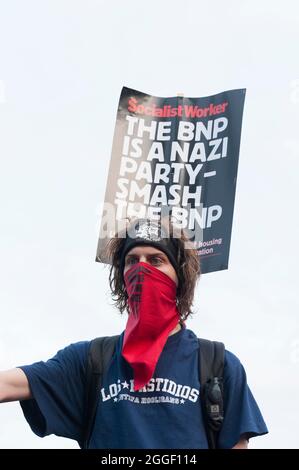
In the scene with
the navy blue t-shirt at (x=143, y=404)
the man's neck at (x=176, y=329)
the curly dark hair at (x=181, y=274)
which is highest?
the curly dark hair at (x=181, y=274)

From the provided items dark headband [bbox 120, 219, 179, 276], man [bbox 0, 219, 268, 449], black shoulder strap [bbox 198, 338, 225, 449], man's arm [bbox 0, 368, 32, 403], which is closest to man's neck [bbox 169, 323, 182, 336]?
man [bbox 0, 219, 268, 449]

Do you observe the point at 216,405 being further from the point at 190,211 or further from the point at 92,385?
the point at 190,211

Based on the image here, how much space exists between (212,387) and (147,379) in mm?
436

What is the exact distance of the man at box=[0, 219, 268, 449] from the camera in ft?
20.0

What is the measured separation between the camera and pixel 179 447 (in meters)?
6.02

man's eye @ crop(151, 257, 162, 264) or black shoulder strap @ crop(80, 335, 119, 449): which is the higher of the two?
man's eye @ crop(151, 257, 162, 264)

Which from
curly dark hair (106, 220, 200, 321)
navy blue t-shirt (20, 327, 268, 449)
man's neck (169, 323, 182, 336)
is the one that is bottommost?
navy blue t-shirt (20, 327, 268, 449)

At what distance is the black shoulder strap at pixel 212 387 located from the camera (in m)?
6.12

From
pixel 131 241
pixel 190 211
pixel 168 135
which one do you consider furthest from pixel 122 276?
pixel 168 135

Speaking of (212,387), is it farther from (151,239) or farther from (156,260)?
(151,239)

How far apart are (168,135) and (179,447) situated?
5.57 metres

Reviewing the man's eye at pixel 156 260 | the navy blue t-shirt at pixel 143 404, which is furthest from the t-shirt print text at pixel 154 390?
the man's eye at pixel 156 260

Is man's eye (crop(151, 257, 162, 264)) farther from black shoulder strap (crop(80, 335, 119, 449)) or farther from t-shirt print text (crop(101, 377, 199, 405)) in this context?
t-shirt print text (crop(101, 377, 199, 405))

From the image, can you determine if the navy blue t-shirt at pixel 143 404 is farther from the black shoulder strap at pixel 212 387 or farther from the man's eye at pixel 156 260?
the man's eye at pixel 156 260
